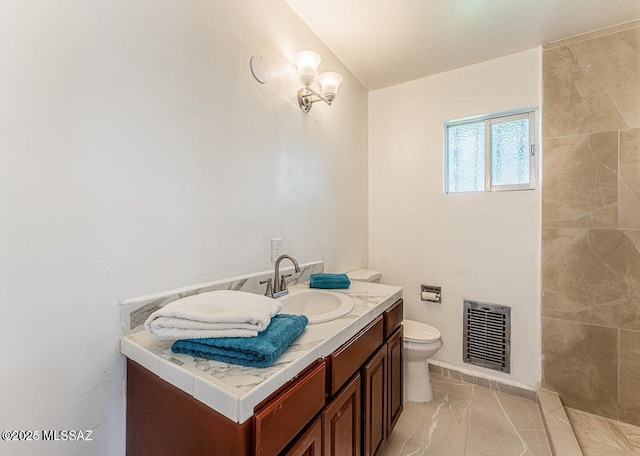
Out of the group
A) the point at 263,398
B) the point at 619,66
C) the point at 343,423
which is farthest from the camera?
the point at 619,66

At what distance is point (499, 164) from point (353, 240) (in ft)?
3.99

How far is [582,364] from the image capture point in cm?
180

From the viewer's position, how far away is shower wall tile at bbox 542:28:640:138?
5.52 feet

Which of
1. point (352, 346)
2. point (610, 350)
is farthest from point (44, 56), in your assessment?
point (610, 350)

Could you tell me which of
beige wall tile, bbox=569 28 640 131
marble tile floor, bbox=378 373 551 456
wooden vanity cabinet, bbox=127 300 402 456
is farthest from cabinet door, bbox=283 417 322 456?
beige wall tile, bbox=569 28 640 131

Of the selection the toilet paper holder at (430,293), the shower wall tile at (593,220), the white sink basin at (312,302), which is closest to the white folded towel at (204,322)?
the white sink basin at (312,302)

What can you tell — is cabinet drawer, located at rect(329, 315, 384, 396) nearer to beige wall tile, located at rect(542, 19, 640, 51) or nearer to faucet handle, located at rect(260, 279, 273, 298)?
faucet handle, located at rect(260, 279, 273, 298)

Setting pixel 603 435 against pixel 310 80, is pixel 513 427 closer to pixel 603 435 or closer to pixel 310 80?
pixel 603 435

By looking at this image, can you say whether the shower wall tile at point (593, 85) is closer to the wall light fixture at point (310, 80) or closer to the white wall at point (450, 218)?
the white wall at point (450, 218)

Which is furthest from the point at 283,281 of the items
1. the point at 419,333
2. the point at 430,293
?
the point at 430,293

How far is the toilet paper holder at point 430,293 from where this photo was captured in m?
2.24

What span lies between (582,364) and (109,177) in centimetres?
269

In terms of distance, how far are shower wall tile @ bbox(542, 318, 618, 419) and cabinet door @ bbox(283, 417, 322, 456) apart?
184cm

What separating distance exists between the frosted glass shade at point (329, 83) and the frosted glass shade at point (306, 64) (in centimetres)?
15
